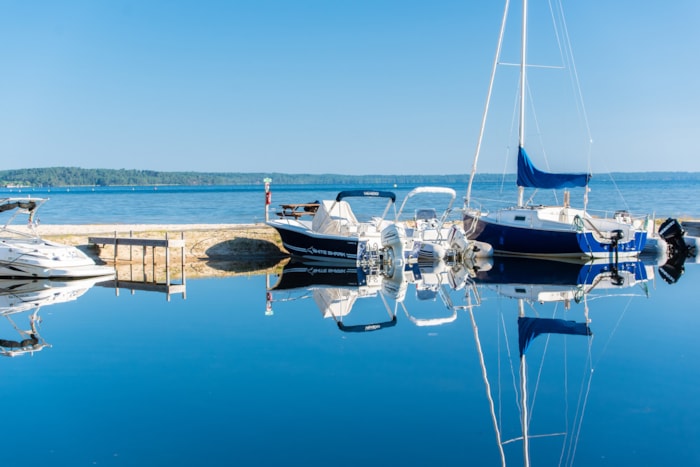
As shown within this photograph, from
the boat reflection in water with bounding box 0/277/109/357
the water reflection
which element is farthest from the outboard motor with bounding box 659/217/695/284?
the boat reflection in water with bounding box 0/277/109/357

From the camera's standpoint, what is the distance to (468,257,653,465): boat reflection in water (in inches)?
342

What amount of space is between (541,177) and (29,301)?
1968 centimetres

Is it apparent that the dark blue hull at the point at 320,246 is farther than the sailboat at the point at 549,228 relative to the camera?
No

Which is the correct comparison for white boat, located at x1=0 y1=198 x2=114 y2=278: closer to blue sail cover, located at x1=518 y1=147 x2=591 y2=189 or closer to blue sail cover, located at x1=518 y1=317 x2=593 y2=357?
blue sail cover, located at x1=518 y1=317 x2=593 y2=357

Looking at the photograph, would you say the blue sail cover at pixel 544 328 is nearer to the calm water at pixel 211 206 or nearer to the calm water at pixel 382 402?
the calm water at pixel 382 402

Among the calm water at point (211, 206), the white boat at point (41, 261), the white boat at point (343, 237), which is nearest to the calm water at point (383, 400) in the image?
the white boat at point (41, 261)

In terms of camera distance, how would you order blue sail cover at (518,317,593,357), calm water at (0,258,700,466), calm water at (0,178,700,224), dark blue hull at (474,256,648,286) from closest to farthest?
calm water at (0,258,700,466) < blue sail cover at (518,317,593,357) < dark blue hull at (474,256,648,286) < calm water at (0,178,700,224)

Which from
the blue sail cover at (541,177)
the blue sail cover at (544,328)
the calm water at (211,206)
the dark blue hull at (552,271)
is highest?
the blue sail cover at (541,177)

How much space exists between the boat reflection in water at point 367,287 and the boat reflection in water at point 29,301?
539 centimetres

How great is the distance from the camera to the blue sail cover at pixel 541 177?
93.9 feet

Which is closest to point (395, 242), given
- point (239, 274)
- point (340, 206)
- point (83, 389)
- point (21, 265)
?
point (340, 206)

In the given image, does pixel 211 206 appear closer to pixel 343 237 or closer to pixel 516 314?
pixel 343 237

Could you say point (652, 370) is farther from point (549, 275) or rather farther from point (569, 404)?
point (549, 275)

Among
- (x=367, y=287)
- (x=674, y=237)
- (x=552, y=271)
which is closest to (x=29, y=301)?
(x=367, y=287)
